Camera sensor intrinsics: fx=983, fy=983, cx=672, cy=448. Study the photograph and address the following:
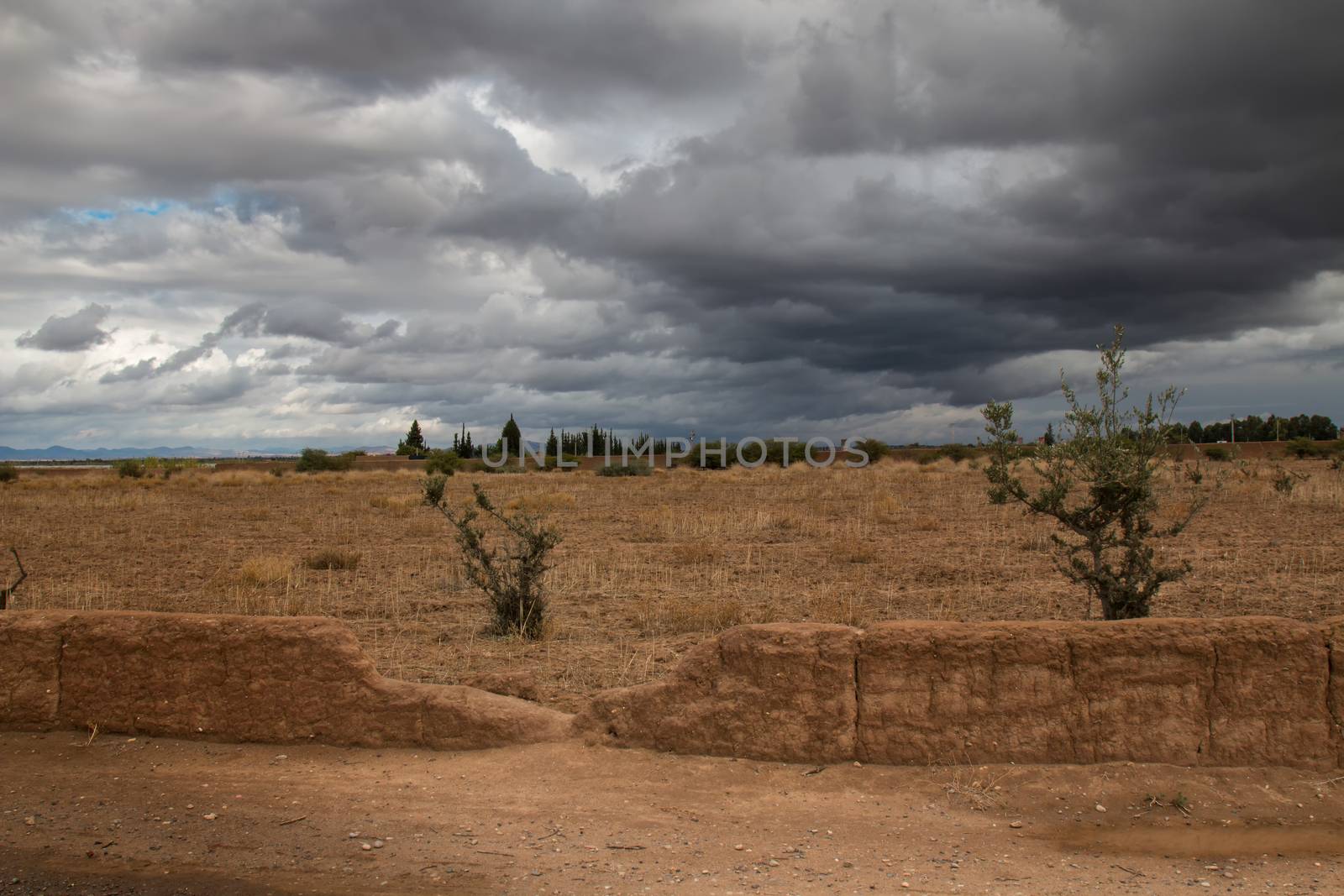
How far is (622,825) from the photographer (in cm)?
520

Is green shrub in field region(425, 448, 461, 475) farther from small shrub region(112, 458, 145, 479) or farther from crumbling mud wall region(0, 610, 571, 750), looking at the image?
crumbling mud wall region(0, 610, 571, 750)

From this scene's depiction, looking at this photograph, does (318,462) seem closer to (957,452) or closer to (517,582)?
(957,452)

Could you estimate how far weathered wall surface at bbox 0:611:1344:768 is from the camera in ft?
19.0

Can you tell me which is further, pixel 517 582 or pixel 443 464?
pixel 443 464

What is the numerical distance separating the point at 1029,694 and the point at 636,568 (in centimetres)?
912

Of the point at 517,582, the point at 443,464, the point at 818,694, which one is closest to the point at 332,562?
the point at 517,582

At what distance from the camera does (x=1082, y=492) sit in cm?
2683

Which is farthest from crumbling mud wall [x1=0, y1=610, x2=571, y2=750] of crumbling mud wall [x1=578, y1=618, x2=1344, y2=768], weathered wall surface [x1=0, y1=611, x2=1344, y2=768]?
crumbling mud wall [x1=578, y1=618, x2=1344, y2=768]

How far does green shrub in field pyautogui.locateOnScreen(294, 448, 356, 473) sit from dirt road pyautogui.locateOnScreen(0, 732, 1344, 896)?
57714 mm

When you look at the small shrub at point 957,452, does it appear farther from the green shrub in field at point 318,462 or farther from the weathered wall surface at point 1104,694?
the weathered wall surface at point 1104,694

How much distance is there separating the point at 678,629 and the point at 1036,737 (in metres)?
4.88

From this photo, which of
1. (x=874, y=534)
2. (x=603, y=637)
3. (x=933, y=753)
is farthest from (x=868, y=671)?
(x=874, y=534)

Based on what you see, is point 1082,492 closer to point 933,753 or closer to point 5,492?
point 933,753

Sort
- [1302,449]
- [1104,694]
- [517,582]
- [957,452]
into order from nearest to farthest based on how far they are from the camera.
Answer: [1104,694] → [517,582] → [1302,449] → [957,452]
